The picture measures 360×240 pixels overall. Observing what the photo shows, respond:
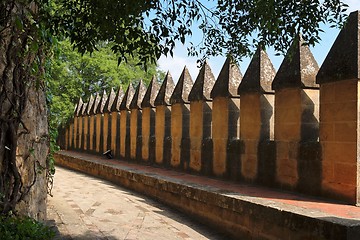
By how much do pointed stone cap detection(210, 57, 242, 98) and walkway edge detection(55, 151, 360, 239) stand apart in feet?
7.68

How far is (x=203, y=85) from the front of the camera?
1052 centimetres

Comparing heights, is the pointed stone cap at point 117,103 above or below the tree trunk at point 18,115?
above

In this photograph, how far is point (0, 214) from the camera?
4.14 meters

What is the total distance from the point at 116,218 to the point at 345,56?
5.02 meters

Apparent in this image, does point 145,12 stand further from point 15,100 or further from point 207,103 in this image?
point 207,103

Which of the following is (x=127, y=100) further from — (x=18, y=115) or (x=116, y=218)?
(x=18, y=115)

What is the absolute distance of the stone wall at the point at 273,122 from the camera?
20.2 ft

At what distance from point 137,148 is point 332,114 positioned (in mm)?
9657

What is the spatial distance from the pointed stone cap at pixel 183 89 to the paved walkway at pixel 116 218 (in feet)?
9.86

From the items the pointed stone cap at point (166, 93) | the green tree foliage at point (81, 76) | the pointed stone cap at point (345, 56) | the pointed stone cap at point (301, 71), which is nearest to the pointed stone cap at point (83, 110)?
the green tree foliage at point (81, 76)

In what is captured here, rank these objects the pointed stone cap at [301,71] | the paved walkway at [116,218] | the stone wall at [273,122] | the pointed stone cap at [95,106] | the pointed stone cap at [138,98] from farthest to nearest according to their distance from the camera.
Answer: the pointed stone cap at [95,106] → the pointed stone cap at [138,98] → the pointed stone cap at [301,71] → the paved walkway at [116,218] → the stone wall at [273,122]

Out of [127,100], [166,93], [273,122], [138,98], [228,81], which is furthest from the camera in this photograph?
[127,100]

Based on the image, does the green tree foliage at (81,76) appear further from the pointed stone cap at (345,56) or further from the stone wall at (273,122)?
the pointed stone cap at (345,56)

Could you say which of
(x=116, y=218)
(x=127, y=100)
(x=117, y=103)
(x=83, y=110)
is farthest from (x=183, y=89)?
(x=83, y=110)
